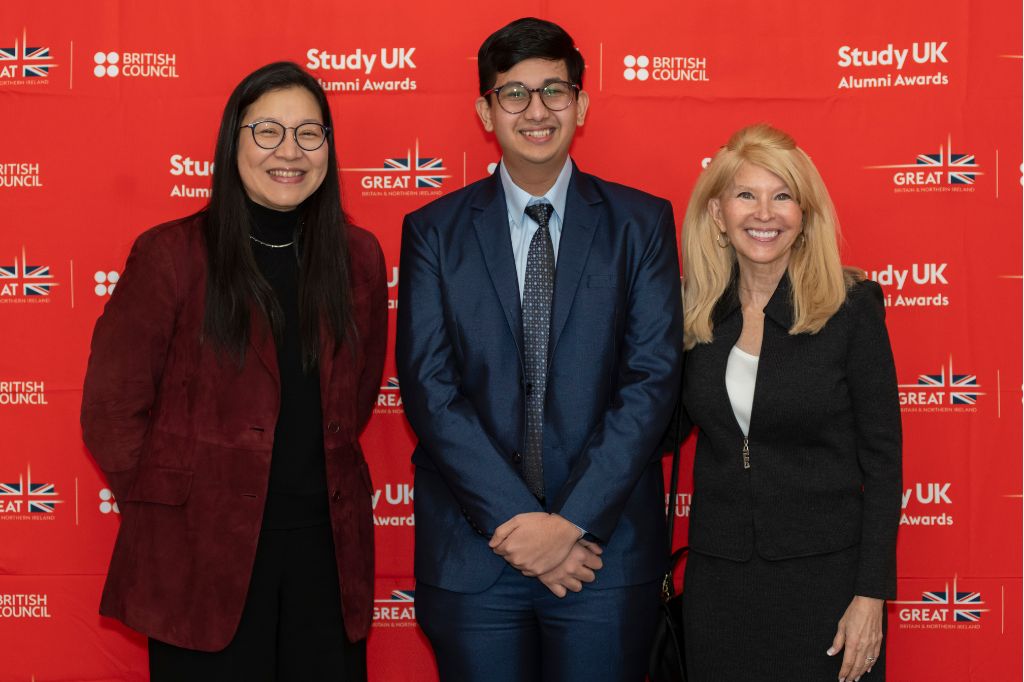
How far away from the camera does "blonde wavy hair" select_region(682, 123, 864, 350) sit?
2.14m

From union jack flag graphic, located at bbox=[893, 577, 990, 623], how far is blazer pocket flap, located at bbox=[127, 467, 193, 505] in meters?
2.29

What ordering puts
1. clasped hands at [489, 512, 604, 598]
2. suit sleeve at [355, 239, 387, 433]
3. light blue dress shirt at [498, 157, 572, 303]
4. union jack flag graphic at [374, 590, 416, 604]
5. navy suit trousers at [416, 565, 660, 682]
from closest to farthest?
clasped hands at [489, 512, 604, 598] → navy suit trousers at [416, 565, 660, 682] → light blue dress shirt at [498, 157, 572, 303] → suit sleeve at [355, 239, 387, 433] → union jack flag graphic at [374, 590, 416, 604]

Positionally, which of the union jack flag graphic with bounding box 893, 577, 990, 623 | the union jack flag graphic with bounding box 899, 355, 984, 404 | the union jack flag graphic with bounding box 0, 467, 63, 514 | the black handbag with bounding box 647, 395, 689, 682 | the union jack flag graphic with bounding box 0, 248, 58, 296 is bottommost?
the union jack flag graphic with bounding box 893, 577, 990, 623

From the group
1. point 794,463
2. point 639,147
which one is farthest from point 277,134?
point 794,463

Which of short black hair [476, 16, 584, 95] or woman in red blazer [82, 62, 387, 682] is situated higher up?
short black hair [476, 16, 584, 95]

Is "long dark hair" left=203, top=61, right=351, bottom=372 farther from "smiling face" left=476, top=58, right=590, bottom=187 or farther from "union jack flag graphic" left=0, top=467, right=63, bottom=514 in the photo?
"union jack flag graphic" left=0, top=467, right=63, bottom=514

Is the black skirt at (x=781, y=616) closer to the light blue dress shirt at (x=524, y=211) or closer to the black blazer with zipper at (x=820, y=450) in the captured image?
the black blazer with zipper at (x=820, y=450)

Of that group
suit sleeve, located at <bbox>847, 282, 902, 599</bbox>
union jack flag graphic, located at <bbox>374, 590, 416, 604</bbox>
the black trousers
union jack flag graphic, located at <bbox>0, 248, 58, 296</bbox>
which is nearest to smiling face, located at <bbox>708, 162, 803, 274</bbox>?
suit sleeve, located at <bbox>847, 282, 902, 599</bbox>

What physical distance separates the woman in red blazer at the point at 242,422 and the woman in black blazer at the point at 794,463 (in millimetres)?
857

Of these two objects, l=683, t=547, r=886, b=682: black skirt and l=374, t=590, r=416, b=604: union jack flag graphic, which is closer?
l=683, t=547, r=886, b=682: black skirt

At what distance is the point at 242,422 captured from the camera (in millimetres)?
2076

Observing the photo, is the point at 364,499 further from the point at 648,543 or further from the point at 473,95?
the point at 473,95

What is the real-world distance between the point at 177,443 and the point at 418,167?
4.25ft

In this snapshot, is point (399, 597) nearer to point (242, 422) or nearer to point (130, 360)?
point (242, 422)
